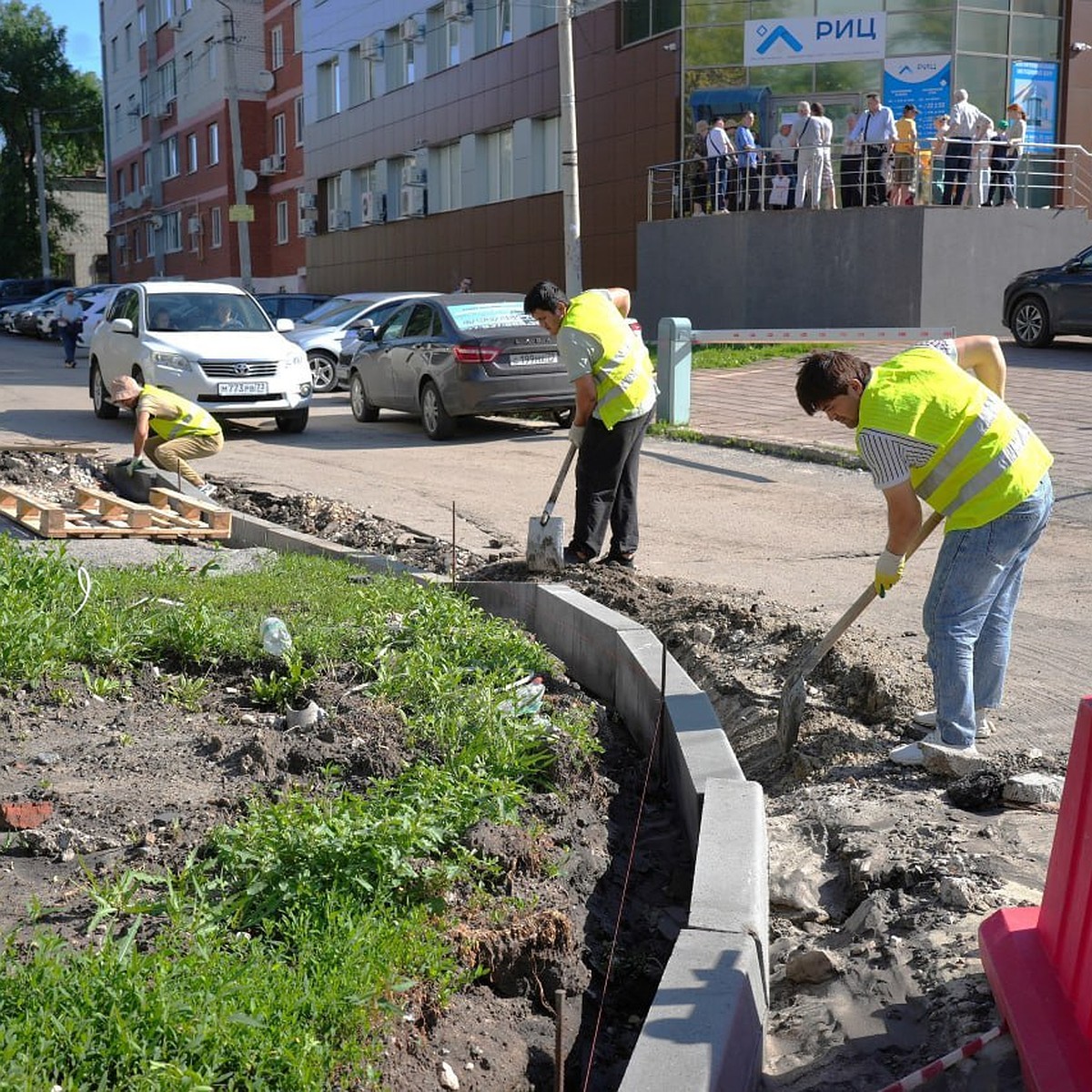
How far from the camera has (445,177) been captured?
1442 inches

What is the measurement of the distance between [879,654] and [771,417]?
31.7ft

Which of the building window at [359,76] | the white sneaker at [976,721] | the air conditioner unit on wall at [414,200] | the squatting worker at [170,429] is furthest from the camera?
the building window at [359,76]

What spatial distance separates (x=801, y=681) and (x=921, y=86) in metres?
22.7

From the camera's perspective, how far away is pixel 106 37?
63688 mm

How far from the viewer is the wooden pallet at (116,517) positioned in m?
9.05

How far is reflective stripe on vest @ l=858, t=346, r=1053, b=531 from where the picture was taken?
4.61 m

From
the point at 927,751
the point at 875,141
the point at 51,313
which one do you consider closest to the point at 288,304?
the point at 875,141

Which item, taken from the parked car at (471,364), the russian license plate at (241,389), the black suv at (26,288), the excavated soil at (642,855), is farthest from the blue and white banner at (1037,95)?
the black suv at (26,288)

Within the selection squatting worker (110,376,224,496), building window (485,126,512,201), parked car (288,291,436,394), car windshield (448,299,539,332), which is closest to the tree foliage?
building window (485,126,512,201)

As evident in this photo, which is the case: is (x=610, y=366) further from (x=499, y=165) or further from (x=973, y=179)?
(x=499, y=165)

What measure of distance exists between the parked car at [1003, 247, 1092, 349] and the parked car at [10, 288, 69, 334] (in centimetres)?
2920

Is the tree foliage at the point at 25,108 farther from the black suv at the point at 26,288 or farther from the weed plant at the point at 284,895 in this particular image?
the weed plant at the point at 284,895

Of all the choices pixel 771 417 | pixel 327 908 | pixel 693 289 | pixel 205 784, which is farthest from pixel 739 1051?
pixel 693 289

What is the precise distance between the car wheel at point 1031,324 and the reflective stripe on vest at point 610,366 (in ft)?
43.9
